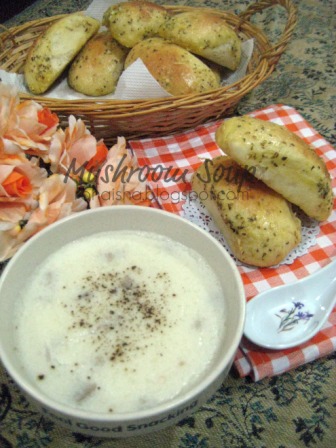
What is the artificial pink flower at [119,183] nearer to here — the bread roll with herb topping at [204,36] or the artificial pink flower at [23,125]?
the artificial pink flower at [23,125]

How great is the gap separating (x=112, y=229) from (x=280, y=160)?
1.20 feet

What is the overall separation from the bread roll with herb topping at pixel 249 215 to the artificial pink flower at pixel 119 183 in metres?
0.15

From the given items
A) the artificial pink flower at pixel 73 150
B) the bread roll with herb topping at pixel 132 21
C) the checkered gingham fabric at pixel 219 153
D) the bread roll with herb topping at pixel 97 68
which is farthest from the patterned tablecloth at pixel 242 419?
the bread roll with herb topping at pixel 132 21

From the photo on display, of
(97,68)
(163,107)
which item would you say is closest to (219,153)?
(163,107)

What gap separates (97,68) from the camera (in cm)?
121

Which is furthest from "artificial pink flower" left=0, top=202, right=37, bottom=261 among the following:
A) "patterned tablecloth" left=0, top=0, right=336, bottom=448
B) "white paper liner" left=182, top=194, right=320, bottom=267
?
"white paper liner" left=182, top=194, right=320, bottom=267

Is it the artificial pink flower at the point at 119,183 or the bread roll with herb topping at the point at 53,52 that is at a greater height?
the bread roll with herb topping at the point at 53,52

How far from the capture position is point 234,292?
585 millimetres

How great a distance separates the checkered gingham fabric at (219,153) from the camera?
27.8 inches

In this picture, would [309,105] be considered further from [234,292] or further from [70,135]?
[234,292]

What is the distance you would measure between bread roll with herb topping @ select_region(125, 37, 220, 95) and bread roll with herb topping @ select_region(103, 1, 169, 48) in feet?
0.30

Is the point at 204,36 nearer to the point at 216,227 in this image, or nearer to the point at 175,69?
the point at 175,69

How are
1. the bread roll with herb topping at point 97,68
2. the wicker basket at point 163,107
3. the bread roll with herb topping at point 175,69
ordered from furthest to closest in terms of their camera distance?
the bread roll with herb topping at point 97,68 → the bread roll with herb topping at point 175,69 → the wicker basket at point 163,107

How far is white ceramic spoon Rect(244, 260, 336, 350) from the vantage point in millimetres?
717
